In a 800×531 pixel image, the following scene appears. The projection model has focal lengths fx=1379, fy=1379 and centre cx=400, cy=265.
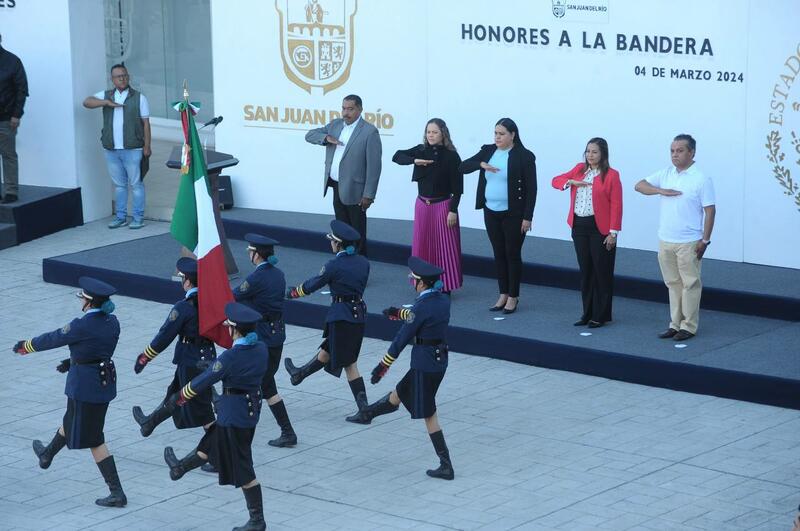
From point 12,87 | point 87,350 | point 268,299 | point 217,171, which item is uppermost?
point 12,87

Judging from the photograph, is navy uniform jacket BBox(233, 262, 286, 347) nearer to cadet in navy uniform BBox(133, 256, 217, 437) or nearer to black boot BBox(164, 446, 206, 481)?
cadet in navy uniform BBox(133, 256, 217, 437)

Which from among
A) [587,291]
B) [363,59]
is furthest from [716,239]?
[363,59]

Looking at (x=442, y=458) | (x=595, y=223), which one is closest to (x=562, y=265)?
(x=595, y=223)

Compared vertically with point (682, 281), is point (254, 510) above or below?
below

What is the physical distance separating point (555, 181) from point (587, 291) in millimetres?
999

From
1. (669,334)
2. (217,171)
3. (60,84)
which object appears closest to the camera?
(669,334)

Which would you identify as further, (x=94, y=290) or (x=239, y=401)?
(x=94, y=290)

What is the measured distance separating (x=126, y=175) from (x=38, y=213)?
1191mm

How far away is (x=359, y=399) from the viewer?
34.7 ft

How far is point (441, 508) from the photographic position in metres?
8.77

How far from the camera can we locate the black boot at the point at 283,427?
32.8 ft

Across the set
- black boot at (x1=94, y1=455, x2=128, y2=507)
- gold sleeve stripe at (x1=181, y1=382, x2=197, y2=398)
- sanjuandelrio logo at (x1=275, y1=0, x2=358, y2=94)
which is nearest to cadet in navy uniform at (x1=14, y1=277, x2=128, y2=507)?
black boot at (x1=94, y1=455, x2=128, y2=507)

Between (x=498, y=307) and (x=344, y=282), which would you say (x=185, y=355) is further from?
(x=498, y=307)

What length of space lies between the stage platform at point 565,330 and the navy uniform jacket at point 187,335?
250 cm
